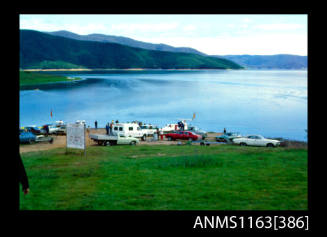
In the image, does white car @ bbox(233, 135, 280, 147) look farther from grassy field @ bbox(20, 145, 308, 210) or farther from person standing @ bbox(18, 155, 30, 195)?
person standing @ bbox(18, 155, 30, 195)

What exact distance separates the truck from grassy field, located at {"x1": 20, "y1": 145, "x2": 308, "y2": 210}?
27.3 feet

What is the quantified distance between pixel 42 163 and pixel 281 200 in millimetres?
10063

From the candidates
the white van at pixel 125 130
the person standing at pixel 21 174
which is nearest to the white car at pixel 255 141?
the white van at pixel 125 130

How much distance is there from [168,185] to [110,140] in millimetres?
14405

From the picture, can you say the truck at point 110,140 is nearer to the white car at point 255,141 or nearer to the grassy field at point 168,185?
the white car at point 255,141

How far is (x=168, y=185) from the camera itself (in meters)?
9.75

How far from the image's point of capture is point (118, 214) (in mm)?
4738

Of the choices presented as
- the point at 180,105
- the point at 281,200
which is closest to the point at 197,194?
the point at 281,200

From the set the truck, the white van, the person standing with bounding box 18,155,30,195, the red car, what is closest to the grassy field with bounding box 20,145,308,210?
the person standing with bounding box 18,155,30,195

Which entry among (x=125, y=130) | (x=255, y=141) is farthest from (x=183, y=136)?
(x=255, y=141)

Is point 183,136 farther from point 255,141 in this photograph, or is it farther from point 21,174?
point 21,174

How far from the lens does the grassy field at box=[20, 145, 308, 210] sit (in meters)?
7.77
